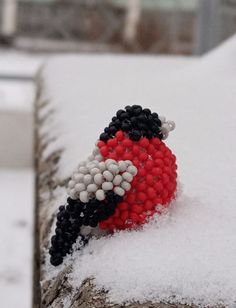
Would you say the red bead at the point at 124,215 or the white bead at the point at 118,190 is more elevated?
the white bead at the point at 118,190

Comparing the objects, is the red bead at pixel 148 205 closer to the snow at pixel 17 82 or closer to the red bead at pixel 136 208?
the red bead at pixel 136 208

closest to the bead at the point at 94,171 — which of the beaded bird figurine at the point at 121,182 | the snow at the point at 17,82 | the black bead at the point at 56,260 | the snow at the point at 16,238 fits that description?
the beaded bird figurine at the point at 121,182

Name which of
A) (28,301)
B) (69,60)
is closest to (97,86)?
(69,60)

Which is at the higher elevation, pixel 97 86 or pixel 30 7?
pixel 30 7

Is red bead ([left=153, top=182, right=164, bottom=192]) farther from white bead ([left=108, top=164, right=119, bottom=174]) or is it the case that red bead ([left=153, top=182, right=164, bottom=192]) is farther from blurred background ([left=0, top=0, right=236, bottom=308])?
blurred background ([left=0, top=0, right=236, bottom=308])

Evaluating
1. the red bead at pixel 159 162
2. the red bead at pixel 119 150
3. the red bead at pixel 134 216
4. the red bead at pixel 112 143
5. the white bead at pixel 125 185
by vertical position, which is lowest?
the red bead at pixel 134 216

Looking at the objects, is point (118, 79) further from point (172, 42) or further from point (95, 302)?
point (172, 42)

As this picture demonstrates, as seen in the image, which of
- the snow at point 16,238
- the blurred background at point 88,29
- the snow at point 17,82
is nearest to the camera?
the snow at point 16,238
